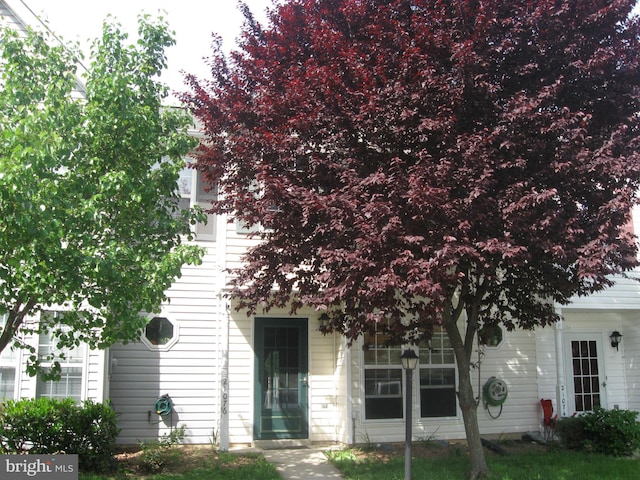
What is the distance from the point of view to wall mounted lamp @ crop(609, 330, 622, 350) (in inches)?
518

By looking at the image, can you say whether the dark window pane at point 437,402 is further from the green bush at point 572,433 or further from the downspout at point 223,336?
the downspout at point 223,336

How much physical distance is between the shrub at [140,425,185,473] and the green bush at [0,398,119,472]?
46 cm

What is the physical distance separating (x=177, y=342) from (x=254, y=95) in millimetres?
4720

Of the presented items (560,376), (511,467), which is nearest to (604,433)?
(511,467)

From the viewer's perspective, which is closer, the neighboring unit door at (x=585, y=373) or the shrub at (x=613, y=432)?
the shrub at (x=613, y=432)

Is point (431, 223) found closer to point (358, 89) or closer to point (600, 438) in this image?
point (358, 89)

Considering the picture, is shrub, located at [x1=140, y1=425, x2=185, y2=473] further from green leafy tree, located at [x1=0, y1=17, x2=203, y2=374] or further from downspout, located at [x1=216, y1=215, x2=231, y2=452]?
green leafy tree, located at [x1=0, y1=17, x2=203, y2=374]

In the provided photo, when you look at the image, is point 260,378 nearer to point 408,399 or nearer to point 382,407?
point 382,407

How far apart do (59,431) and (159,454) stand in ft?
4.54

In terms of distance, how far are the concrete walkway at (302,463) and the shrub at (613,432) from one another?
439 centimetres

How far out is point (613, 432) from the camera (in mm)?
9766

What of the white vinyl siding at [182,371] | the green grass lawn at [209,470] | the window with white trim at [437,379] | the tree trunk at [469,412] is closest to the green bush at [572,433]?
the window with white trim at [437,379]

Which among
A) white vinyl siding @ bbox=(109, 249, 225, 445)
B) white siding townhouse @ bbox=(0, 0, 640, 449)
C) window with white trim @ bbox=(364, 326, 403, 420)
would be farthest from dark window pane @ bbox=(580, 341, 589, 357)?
white vinyl siding @ bbox=(109, 249, 225, 445)

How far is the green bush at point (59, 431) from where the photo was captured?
305 inches
